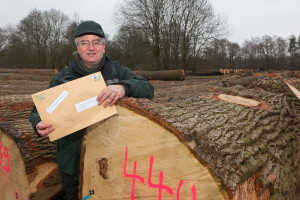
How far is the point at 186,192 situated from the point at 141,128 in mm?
464

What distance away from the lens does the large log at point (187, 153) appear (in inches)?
48.3

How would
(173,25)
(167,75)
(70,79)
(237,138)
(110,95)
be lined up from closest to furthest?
(110,95), (237,138), (70,79), (167,75), (173,25)

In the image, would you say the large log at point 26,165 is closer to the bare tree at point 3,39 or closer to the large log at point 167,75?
the large log at point 167,75

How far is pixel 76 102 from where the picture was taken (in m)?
1.47

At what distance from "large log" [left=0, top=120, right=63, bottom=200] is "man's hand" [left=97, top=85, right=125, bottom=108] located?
3.48 ft

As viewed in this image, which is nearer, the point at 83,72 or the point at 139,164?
the point at 139,164

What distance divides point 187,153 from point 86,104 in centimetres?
73

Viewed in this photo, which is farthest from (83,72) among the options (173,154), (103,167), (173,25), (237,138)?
(173,25)

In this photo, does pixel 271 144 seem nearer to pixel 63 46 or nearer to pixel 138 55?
pixel 138 55

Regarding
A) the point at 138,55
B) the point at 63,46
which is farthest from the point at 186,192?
the point at 63,46

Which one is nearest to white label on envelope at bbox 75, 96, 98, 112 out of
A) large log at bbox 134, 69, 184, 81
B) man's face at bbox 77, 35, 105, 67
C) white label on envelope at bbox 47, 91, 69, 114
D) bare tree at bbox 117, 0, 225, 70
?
white label on envelope at bbox 47, 91, 69, 114

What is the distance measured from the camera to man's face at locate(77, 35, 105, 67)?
1899 millimetres

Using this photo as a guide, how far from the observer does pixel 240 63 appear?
41.9 metres

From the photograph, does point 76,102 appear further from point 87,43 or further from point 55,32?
point 55,32
